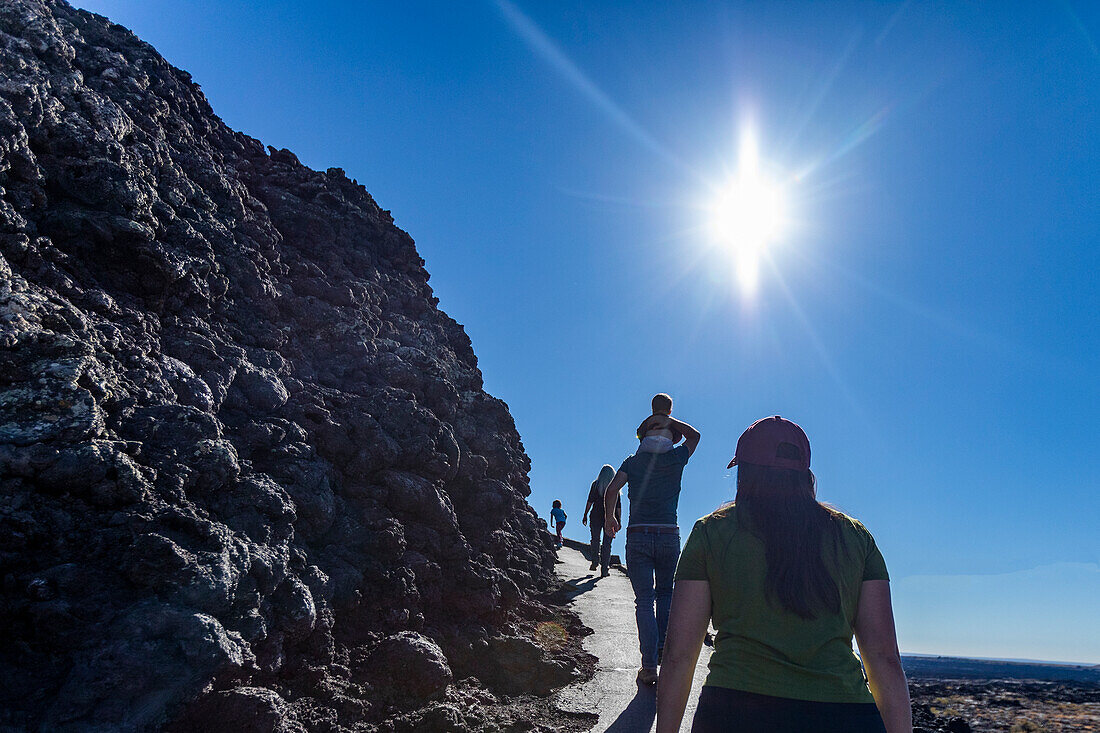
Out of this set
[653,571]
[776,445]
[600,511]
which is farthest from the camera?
[600,511]

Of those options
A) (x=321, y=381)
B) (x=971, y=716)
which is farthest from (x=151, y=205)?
(x=971, y=716)

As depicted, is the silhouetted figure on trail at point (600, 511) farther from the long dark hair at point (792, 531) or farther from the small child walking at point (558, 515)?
the long dark hair at point (792, 531)

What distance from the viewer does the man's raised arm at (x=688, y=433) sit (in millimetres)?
6461

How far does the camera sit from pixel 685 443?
6.51 meters

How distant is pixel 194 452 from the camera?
519cm

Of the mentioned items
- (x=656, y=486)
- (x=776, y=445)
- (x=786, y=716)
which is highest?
(x=656, y=486)

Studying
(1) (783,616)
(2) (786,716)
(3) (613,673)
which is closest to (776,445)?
(1) (783,616)

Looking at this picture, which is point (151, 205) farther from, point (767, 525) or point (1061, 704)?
point (1061, 704)

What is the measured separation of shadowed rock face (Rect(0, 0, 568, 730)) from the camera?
3.99 metres

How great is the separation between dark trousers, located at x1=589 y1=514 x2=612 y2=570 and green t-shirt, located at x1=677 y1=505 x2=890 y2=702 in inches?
453

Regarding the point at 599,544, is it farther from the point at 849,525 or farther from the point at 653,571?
the point at 849,525

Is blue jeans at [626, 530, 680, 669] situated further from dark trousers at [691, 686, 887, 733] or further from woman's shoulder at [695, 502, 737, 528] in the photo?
dark trousers at [691, 686, 887, 733]

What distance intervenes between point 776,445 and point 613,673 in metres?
5.13

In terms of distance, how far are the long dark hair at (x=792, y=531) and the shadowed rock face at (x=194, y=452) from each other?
3383 millimetres
